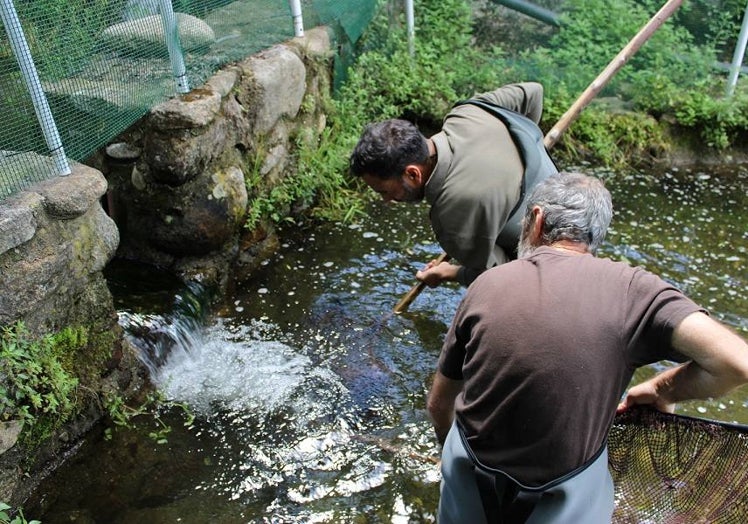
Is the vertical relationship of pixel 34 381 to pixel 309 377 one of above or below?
above

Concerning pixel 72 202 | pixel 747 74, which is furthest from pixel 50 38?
pixel 747 74

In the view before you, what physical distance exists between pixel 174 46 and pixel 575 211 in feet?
10.6

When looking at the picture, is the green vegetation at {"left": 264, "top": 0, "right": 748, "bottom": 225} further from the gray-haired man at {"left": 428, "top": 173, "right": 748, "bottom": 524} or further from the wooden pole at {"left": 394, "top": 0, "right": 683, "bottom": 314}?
the gray-haired man at {"left": 428, "top": 173, "right": 748, "bottom": 524}

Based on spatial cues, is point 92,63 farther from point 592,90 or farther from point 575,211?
point 592,90

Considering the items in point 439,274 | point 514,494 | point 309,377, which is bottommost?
point 309,377

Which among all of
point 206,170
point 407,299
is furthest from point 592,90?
point 206,170

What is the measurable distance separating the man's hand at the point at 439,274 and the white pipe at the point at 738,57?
193 inches

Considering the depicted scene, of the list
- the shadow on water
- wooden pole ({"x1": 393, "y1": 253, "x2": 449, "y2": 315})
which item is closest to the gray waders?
the shadow on water

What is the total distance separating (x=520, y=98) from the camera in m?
3.59

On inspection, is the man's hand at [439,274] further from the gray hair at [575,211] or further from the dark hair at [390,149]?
the gray hair at [575,211]

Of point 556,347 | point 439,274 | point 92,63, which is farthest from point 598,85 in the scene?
point 92,63

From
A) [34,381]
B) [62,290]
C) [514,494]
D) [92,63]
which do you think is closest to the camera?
[514,494]

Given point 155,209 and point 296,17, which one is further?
point 296,17

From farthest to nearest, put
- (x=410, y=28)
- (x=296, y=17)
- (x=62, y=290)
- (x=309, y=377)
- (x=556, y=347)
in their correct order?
(x=410, y=28) < (x=296, y=17) < (x=309, y=377) < (x=62, y=290) < (x=556, y=347)
